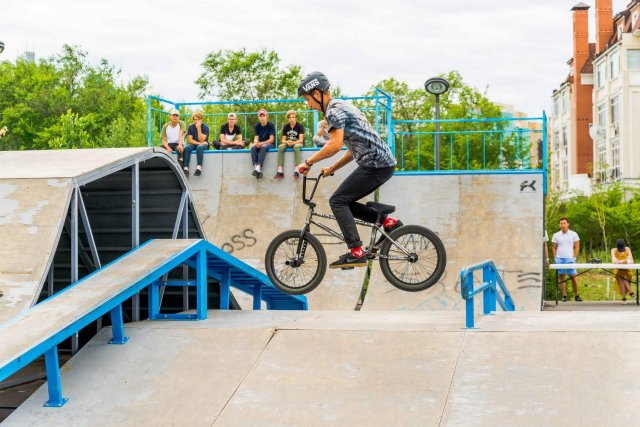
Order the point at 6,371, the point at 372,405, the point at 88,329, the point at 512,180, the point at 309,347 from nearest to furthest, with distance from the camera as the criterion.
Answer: the point at 6,371, the point at 372,405, the point at 309,347, the point at 88,329, the point at 512,180

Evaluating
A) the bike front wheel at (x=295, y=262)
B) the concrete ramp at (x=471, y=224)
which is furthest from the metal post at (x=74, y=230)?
the concrete ramp at (x=471, y=224)

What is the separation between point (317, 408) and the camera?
6430mm

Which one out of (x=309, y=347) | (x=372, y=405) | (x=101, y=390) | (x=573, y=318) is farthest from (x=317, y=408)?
(x=573, y=318)

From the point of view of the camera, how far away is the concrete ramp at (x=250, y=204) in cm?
1697

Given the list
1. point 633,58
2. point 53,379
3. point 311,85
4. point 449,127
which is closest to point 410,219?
point 311,85

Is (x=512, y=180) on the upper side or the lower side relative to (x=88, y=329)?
upper

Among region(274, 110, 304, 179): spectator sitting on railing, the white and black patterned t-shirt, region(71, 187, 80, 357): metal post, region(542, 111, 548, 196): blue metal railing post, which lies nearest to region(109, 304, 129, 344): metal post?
region(71, 187, 80, 357): metal post

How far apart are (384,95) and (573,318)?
10151 millimetres

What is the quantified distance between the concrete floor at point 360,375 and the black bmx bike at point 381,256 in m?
0.45

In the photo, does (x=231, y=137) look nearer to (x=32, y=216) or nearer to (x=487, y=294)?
(x=487, y=294)

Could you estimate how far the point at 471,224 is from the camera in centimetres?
1680

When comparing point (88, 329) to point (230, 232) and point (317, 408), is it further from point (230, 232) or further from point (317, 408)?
point (230, 232)

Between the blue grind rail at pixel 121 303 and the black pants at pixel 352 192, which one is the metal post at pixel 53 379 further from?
the black pants at pixel 352 192

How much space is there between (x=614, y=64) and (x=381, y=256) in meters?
48.4
